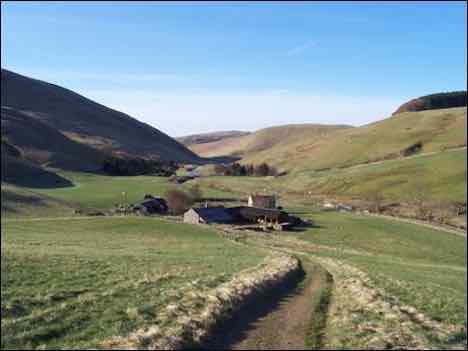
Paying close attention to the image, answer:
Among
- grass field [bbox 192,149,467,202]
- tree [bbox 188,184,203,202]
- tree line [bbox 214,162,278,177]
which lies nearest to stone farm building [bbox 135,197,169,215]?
tree [bbox 188,184,203,202]

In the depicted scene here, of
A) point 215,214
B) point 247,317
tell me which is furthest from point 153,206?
point 247,317

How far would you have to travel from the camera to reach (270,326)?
16.7 m

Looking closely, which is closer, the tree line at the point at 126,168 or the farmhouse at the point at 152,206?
the farmhouse at the point at 152,206

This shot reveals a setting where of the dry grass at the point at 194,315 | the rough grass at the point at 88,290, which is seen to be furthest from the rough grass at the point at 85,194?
Answer: the dry grass at the point at 194,315

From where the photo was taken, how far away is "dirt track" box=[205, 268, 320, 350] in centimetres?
1459

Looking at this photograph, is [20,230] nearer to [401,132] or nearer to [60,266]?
[60,266]

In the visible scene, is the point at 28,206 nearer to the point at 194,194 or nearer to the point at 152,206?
the point at 152,206

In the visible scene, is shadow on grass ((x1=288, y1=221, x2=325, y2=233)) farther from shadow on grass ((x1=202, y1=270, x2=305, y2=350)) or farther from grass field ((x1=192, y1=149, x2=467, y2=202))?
shadow on grass ((x1=202, y1=270, x2=305, y2=350))

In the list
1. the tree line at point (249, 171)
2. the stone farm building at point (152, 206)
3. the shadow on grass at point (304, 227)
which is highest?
the tree line at point (249, 171)

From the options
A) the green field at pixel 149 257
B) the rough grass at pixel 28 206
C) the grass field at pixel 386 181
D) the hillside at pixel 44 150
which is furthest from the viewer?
the hillside at pixel 44 150

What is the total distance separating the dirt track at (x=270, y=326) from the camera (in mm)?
14594

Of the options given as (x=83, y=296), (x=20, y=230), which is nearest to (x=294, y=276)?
(x=83, y=296)

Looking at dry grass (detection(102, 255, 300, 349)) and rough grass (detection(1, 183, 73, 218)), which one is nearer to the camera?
dry grass (detection(102, 255, 300, 349))

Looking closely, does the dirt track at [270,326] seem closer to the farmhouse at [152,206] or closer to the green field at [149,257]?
the green field at [149,257]
